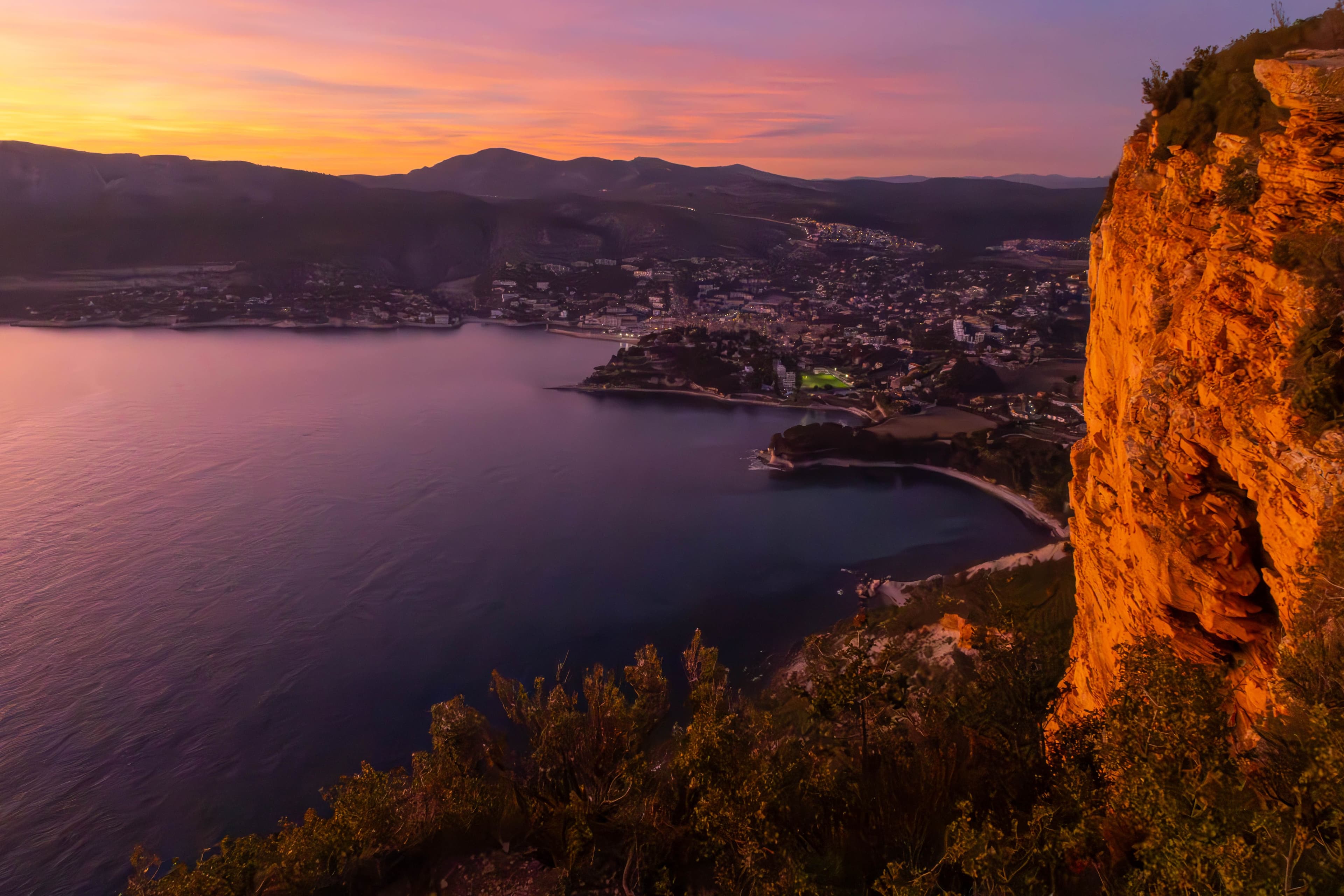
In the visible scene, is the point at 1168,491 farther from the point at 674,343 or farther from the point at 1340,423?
A: the point at 674,343

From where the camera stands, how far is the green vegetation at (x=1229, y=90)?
2543 millimetres

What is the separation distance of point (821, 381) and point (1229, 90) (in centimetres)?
2522

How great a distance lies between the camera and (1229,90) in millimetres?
2770

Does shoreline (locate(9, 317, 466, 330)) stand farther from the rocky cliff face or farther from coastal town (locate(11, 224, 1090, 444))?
the rocky cliff face

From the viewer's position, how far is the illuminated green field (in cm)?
2703

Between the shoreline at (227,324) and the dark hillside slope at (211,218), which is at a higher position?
the dark hillside slope at (211,218)

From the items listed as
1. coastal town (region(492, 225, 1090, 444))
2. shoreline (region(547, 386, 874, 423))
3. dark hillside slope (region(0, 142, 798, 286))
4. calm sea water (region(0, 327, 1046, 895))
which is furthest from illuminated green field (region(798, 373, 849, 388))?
dark hillside slope (region(0, 142, 798, 286))

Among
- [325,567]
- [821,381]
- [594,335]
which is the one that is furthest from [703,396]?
[325,567]

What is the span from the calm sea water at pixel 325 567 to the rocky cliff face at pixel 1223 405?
7.80 meters

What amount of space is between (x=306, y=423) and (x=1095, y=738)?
2419cm

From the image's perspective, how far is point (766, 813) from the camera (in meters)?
2.55

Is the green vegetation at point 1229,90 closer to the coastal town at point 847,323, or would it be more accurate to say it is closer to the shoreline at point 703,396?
the coastal town at point 847,323

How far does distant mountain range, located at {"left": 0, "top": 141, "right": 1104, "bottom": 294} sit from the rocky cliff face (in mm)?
53223

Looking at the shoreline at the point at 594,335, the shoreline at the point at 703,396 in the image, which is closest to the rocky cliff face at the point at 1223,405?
the shoreline at the point at 703,396
